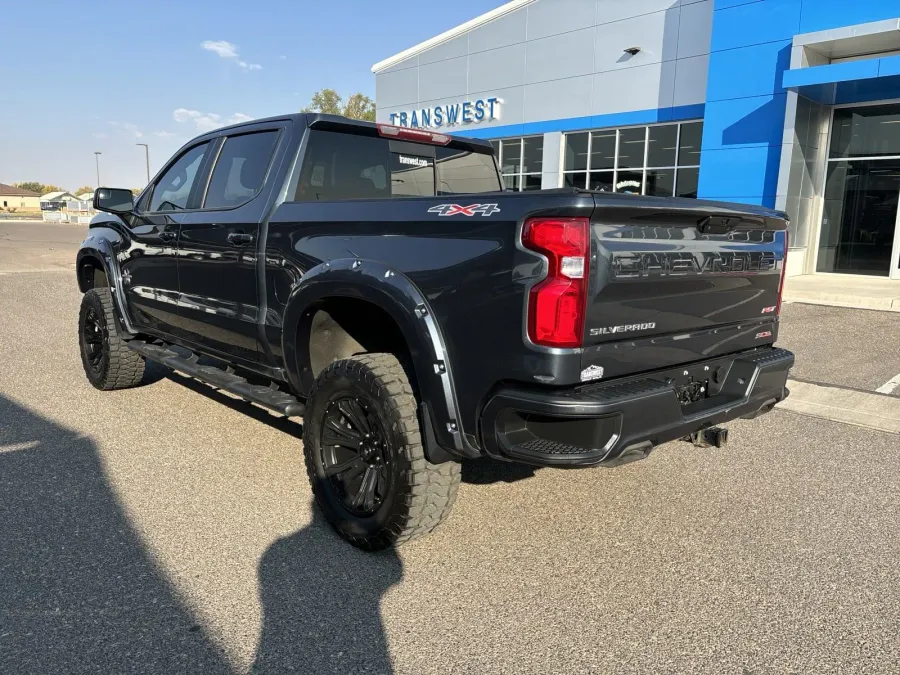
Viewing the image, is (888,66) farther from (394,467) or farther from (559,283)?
(394,467)

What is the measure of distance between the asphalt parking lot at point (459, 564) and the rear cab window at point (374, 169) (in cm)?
172

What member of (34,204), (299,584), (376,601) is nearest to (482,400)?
(376,601)

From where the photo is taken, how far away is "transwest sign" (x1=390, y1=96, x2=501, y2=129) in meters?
21.3

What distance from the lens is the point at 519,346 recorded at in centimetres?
250

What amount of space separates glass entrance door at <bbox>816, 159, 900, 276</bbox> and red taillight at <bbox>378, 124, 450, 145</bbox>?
1348 cm

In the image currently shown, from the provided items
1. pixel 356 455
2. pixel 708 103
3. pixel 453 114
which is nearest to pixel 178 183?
pixel 356 455

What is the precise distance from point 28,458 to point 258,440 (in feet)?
4.50

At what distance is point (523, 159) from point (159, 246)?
17778 millimetres

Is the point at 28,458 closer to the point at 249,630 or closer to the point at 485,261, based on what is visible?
the point at 249,630

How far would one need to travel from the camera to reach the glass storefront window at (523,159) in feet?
67.8

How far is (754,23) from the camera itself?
14.5 m

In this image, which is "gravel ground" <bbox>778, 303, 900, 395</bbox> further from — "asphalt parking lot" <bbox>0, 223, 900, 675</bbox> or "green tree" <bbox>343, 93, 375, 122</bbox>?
"green tree" <bbox>343, 93, 375, 122</bbox>

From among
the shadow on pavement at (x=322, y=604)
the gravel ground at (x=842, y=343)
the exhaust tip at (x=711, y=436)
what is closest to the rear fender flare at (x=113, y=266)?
the shadow on pavement at (x=322, y=604)

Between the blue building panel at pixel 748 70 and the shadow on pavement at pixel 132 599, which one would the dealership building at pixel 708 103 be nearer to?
the blue building panel at pixel 748 70
